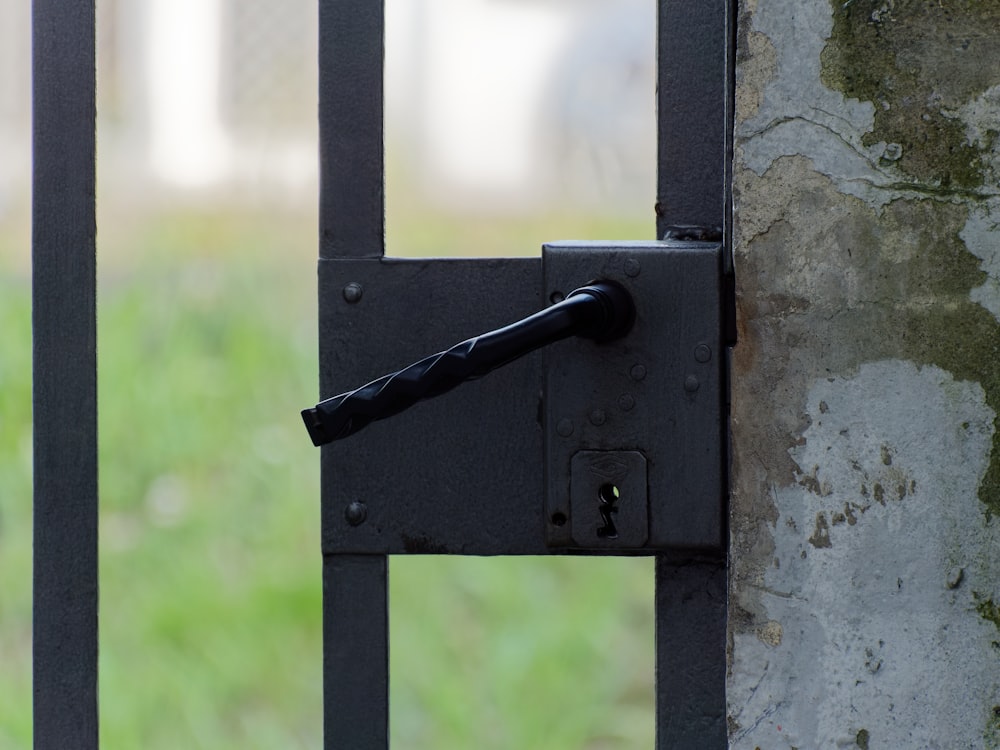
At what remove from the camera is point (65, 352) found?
2.12 feet

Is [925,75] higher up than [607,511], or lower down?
higher up

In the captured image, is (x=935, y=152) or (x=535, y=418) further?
(x=535, y=418)

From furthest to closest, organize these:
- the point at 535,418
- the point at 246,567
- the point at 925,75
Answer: the point at 246,567
the point at 535,418
the point at 925,75

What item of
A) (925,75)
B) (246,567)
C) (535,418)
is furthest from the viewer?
(246,567)

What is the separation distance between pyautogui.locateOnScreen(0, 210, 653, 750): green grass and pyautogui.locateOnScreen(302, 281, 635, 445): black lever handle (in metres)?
1.10

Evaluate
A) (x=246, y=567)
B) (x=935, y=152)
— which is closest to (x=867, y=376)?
(x=935, y=152)

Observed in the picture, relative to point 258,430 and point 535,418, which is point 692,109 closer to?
point 535,418

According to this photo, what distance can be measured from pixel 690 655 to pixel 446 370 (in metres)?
0.25

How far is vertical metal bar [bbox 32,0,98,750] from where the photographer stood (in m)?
0.64

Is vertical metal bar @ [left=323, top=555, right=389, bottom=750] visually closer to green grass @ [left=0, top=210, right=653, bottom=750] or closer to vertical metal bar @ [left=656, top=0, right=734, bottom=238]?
vertical metal bar @ [left=656, top=0, right=734, bottom=238]

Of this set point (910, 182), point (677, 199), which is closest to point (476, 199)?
point (677, 199)

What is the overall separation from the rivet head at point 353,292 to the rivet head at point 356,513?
131 millimetres

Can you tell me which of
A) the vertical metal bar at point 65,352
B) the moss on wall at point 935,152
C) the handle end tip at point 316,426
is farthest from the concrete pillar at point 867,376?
the vertical metal bar at point 65,352

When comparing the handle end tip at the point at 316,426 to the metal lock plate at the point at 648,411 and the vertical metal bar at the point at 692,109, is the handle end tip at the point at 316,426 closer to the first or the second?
the metal lock plate at the point at 648,411
